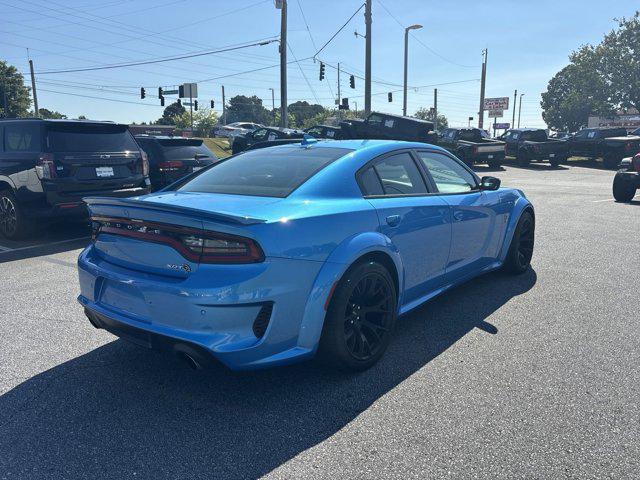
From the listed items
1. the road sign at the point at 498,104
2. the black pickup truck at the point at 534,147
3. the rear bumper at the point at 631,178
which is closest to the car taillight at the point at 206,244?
the rear bumper at the point at 631,178

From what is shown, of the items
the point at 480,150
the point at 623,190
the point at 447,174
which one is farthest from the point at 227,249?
the point at 480,150

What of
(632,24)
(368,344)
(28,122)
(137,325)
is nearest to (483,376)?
(368,344)

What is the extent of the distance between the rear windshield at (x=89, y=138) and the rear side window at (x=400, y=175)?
5.19 metres

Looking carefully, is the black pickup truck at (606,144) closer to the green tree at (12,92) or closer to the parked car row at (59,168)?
the parked car row at (59,168)

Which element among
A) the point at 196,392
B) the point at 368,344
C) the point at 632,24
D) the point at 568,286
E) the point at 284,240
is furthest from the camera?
the point at 632,24

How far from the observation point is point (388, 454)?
247 cm

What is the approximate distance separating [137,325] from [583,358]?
2910 mm

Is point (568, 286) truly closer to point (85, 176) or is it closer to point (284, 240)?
point (284, 240)

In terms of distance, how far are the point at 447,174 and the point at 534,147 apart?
21176mm

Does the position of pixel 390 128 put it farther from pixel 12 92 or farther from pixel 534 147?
pixel 12 92

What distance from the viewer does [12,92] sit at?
181 feet

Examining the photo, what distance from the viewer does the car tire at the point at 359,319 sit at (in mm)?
3053

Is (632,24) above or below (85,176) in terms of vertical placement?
above

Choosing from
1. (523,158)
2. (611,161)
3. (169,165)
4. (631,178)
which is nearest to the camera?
(169,165)
